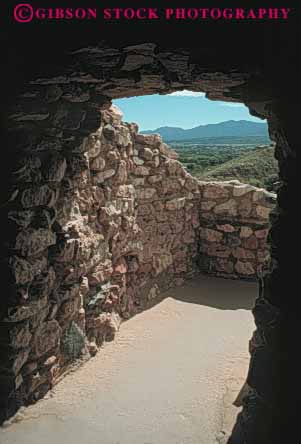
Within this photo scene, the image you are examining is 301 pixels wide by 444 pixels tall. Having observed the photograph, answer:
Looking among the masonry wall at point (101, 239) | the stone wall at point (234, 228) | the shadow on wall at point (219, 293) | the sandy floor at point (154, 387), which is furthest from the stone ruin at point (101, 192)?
the stone wall at point (234, 228)

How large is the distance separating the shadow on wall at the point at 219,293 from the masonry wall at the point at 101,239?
0.17 m

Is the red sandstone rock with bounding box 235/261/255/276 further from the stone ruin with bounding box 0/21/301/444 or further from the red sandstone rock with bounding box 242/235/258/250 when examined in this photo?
the stone ruin with bounding box 0/21/301/444

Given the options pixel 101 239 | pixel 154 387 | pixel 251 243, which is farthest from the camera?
pixel 251 243

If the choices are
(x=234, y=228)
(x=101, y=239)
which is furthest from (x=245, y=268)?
(x=101, y=239)

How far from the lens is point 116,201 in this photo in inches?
175

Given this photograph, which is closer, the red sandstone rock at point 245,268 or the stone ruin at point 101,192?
the stone ruin at point 101,192

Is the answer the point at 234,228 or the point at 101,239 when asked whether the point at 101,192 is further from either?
the point at 234,228

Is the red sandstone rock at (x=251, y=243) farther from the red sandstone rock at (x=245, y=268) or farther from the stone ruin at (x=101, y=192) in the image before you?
the stone ruin at (x=101, y=192)

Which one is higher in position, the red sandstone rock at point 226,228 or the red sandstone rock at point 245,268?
the red sandstone rock at point 226,228

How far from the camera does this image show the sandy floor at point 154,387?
294 centimetres

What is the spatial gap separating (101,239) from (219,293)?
2153 millimetres

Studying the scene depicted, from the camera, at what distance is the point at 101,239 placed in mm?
4113

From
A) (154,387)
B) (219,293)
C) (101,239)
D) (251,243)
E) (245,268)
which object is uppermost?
(101,239)

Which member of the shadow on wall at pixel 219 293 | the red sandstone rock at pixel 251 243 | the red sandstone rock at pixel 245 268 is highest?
the red sandstone rock at pixel 251 243
